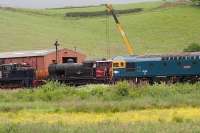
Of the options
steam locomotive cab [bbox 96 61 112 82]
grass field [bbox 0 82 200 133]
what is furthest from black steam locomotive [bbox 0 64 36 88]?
grass field [bbox 0 82 200 133]

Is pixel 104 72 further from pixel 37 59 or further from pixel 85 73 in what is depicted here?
pixel 37 59

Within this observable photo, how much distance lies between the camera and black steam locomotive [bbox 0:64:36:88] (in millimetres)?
59781

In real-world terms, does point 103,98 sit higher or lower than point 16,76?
lower

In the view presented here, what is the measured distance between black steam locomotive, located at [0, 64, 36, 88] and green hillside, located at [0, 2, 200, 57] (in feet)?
70.4

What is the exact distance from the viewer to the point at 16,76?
59812mm

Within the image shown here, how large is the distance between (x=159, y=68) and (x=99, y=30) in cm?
4552

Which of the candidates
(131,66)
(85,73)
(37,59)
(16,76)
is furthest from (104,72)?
(37,59)

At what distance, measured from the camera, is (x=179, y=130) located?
1752cm

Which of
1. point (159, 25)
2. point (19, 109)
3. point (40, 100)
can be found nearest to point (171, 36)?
point (159, 25)

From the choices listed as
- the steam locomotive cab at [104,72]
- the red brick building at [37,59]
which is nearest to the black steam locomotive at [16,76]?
the red brick building at [37,59]

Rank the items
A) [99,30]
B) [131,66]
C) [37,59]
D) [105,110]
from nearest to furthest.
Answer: [105,110] → [131,66] → [37,59] → [99,30]

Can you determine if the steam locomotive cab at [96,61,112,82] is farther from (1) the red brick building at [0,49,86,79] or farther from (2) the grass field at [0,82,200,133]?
(2) the grass field at [0,82,200,133]

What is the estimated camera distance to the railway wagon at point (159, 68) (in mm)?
54406

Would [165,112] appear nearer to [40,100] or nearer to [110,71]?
[40,100]
